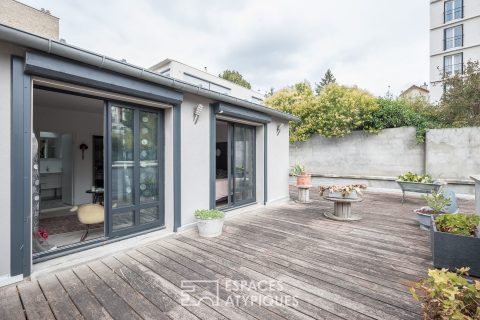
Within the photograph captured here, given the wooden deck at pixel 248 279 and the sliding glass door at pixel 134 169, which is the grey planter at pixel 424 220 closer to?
the wooden deck at pixel 248 279

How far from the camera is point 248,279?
2441 mm

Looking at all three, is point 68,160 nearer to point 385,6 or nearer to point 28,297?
point 28,297

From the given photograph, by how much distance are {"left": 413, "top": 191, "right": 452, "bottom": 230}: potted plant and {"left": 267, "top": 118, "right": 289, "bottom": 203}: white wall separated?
3282 mm

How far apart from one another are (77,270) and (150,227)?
3.97 feet

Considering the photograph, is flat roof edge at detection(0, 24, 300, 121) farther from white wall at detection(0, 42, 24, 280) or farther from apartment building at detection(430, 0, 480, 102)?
apartment building at detection(430, 0, 480, 102)

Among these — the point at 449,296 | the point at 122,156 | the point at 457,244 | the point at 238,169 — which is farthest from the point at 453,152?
the point at 122,156

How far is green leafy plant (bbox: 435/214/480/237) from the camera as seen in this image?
8.58ft

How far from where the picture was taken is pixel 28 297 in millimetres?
2131

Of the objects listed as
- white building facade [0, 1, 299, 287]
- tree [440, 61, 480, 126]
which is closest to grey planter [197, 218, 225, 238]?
white building facade [0, 1, 299, 287]

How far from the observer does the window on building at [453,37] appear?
1794cm

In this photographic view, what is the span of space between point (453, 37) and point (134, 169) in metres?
26.2

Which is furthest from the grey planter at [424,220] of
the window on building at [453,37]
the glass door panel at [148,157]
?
the window on building at [453,37]

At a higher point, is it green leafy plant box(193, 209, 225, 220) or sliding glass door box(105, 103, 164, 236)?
sliding glass door box(105, 103, 164, 236)

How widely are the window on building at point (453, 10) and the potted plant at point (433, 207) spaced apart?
23087 mm
